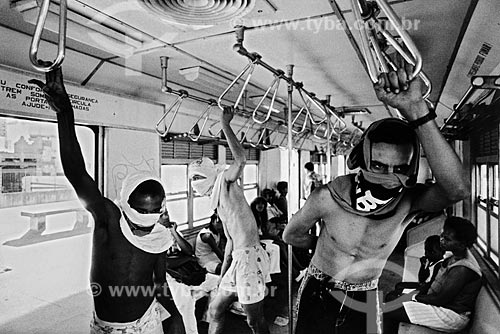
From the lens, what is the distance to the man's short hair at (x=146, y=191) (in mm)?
1530

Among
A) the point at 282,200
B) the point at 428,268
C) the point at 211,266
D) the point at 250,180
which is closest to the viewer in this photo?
the point at 211,266

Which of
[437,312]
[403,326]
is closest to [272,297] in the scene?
[403,326]

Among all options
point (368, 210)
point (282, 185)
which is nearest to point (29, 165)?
point (368, 210)

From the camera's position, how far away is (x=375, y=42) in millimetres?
1043

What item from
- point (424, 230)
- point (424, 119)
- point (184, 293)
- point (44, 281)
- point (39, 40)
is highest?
point (39, 40)

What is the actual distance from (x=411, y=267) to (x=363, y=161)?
5.03 metres

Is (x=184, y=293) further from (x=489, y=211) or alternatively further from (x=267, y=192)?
(x=267, y=192)

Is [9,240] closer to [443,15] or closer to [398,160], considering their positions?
[398,160]

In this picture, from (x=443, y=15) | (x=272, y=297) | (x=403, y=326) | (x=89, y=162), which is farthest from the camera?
(x=272, y=297)

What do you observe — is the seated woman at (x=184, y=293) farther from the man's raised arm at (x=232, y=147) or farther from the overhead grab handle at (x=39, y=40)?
the overhead grab handle at (x=39, y=40)

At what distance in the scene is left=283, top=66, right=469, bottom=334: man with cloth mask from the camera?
0.93 meters

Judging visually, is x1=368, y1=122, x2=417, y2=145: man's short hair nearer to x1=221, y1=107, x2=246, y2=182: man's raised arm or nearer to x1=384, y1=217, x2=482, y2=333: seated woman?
x1=221, y1=107, x2=246, y2=182: man's raised arm

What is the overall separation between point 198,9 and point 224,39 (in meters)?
0.87

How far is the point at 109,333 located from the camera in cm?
153
